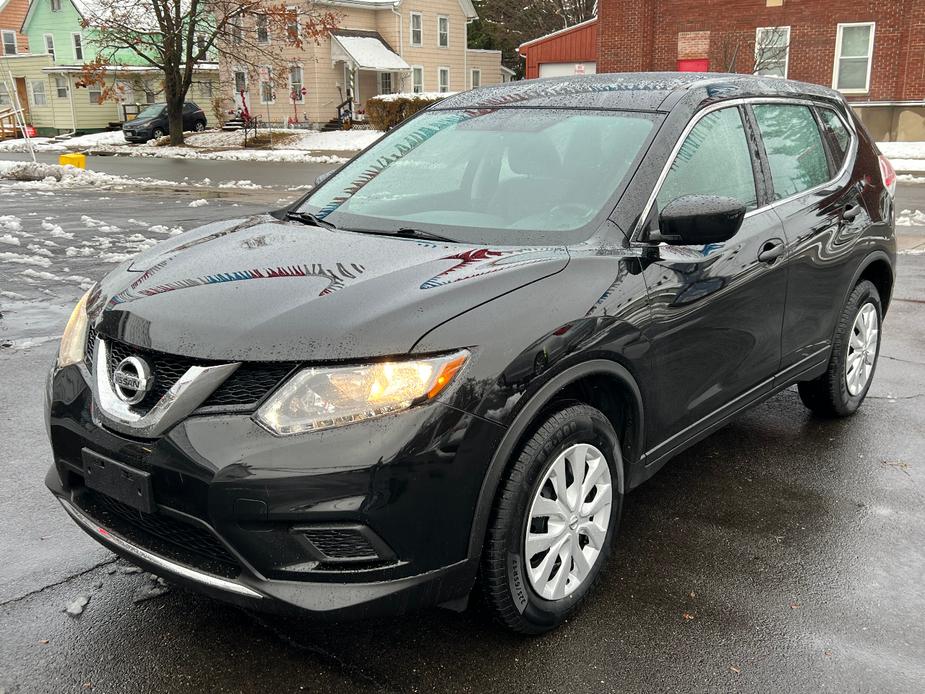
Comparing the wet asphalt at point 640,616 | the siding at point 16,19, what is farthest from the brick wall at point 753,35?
the siding at point 16,19

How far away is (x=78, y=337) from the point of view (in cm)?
297

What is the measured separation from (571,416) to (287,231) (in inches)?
55.7

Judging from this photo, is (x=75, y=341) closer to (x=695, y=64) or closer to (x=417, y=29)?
(x=695, y=64)

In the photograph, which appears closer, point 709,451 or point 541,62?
point 709,451

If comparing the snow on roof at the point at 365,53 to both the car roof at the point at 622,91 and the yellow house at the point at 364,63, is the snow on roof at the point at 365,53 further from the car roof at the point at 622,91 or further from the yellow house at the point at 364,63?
the car roof at the point at 622,91

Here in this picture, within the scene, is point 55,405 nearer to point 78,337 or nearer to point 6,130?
point 78,337

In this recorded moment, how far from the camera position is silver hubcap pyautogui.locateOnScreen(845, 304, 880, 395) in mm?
4883

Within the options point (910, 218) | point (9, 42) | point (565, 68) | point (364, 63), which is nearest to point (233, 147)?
point (364, 63)

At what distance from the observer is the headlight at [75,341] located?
9.54 feet

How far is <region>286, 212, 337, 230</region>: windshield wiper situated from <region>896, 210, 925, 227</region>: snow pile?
35.3 ft

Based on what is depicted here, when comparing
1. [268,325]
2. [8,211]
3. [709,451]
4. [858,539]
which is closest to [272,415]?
[268,325]

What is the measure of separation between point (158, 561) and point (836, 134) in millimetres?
3985

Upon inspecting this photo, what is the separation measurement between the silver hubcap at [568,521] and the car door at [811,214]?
156 cm

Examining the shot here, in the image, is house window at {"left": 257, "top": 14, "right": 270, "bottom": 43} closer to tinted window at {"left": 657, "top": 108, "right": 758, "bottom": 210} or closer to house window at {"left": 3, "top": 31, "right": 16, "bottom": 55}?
house window at {"left": 3, "top": 31, "right": 16, "bottom": 55}
